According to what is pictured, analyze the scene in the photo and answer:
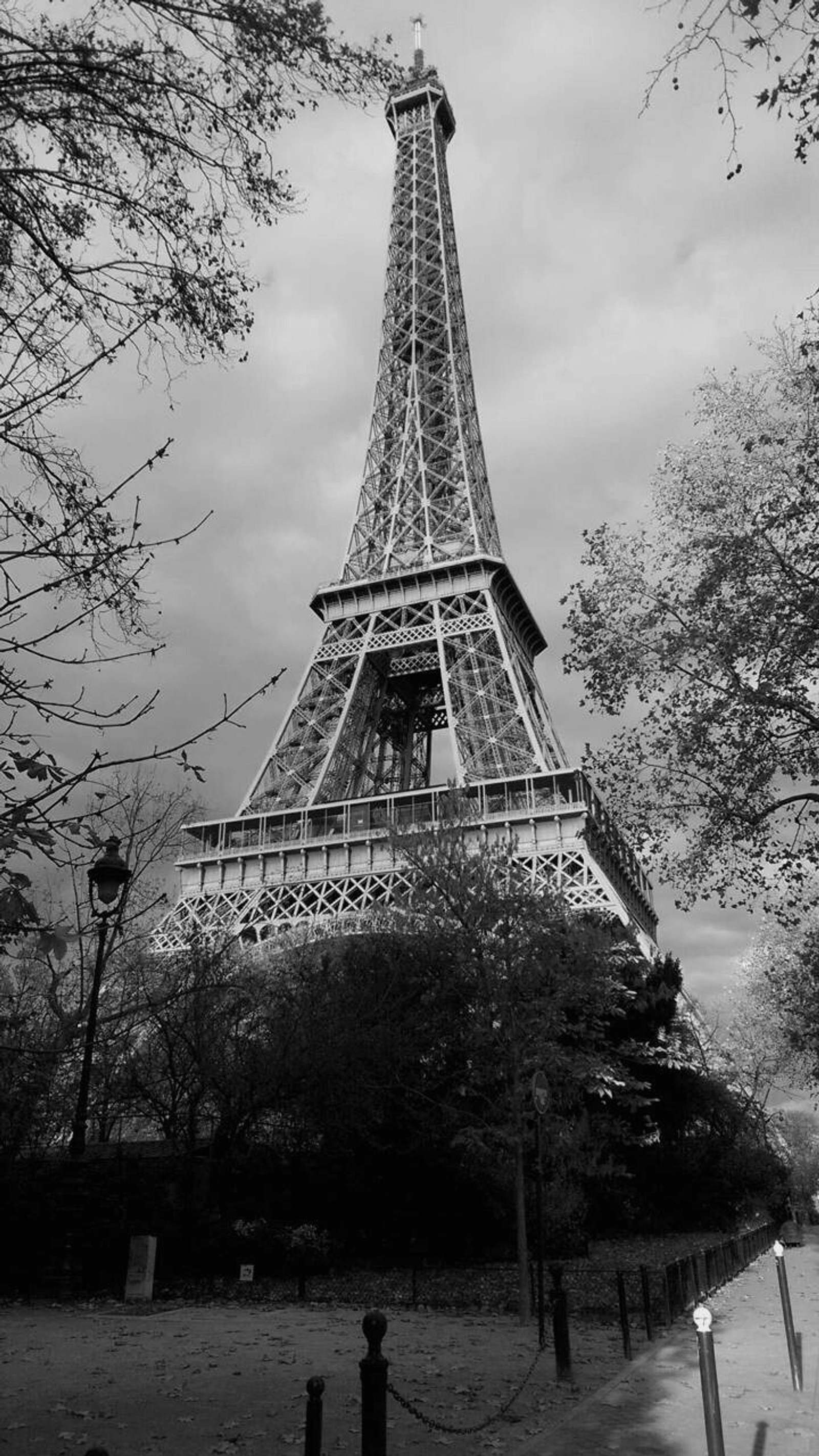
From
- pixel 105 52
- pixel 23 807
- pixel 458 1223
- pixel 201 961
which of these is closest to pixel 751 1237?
pixel 458 1223

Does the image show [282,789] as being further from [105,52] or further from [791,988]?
[105,52]

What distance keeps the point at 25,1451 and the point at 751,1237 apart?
881 inches

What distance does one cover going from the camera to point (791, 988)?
34.9 metres

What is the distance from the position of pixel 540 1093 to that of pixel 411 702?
156 ft

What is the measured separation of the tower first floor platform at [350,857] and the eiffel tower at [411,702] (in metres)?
0.10

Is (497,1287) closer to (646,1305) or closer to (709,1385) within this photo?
(646,1305)

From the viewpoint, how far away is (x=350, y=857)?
Answer: 43250 millimetres

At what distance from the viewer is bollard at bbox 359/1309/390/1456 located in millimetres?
5578

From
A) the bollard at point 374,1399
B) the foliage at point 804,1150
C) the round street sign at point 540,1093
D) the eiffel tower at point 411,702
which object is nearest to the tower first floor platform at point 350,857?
the eiffel tower at point 411,702

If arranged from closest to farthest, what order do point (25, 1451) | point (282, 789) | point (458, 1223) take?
1. point (25, 1451)
2. point (458, 1223)
3. point (282, 789)

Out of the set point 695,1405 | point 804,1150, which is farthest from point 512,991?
point 804,1150

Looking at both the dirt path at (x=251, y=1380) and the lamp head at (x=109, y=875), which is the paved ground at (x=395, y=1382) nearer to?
the dirt path at (x=251, y=1380)

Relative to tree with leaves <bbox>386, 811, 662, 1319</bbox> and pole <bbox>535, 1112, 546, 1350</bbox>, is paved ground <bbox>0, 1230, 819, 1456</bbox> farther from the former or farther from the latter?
tree with leaves <bbox>386, 811, 662, 1319</bbox>

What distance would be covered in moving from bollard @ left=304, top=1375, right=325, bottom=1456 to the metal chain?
3.37 feet
